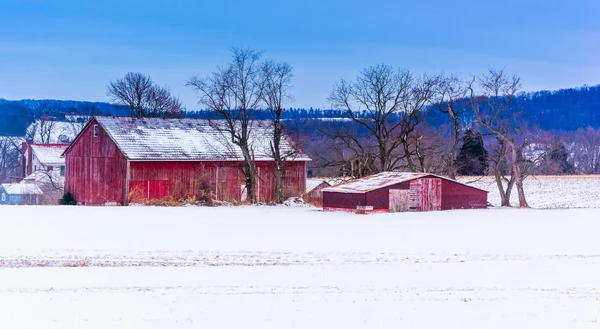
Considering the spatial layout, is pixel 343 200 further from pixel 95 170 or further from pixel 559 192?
pixel 559 192

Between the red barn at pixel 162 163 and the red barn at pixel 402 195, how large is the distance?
10.7m

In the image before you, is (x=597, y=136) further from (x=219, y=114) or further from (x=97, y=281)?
(x=97, y=281)

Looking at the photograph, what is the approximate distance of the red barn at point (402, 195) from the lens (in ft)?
121

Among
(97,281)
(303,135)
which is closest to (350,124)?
(303,135)

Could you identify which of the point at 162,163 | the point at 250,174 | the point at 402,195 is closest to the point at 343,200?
the point at 402,195

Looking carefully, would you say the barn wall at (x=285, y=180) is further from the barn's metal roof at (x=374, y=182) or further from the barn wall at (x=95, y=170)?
the barn's metal roof at (x=374, y=182)

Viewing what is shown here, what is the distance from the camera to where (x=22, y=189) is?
73812 mm

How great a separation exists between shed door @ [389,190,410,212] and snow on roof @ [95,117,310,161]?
12.9 meters

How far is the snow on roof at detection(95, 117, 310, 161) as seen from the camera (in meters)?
45.9

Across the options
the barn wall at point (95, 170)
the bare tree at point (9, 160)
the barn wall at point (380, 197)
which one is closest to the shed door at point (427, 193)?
the barn wall at point (380, 197)

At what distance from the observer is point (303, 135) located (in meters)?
55.3

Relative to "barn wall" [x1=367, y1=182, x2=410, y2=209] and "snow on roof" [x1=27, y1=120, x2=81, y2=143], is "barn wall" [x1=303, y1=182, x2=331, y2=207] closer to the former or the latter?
"barn wall" [x1=367, y1=182, x2=410, y2=209]

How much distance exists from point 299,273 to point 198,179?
28.9 meters

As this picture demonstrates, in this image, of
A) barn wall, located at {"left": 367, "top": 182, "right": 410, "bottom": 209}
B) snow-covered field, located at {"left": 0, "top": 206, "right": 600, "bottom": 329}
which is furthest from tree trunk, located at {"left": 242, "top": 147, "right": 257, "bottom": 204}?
snow-covered field, located at {"left": 0, "top": 206, "right": 600, "bottom": 329}
